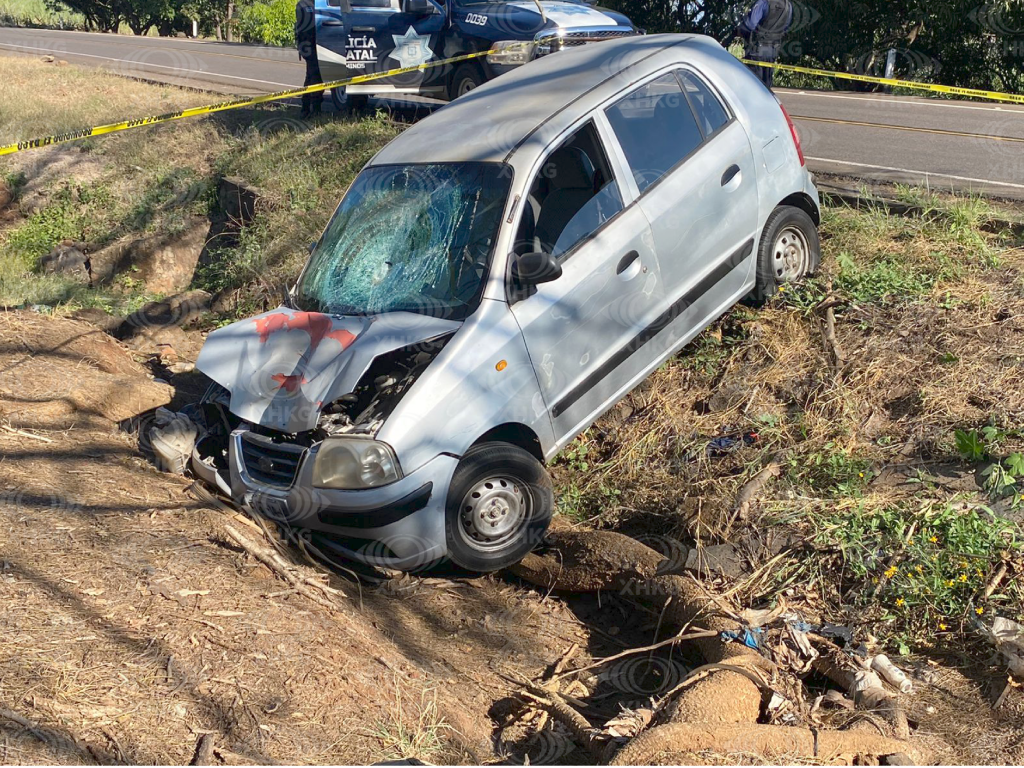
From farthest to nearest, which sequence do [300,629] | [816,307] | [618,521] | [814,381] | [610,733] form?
[816,307] → [814,381] → [618,521] → [300,629] → [610,733]

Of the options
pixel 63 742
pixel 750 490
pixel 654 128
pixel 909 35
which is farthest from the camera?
pixel 909 35

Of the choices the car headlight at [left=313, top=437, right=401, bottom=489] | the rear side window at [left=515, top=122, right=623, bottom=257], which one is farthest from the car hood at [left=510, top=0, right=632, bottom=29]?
the car headlight at [left=313, top=437, right=401, bottom=489]

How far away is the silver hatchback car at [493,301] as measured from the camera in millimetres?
4777

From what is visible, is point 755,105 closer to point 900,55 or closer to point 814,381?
point 814,381

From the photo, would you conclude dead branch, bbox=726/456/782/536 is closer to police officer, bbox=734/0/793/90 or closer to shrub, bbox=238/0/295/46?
police officer, bbox=734/0/793/90

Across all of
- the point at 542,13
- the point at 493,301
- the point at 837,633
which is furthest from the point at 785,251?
the point at 542,13

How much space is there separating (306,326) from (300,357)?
9.9 inches

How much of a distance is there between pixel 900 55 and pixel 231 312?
54.0ft

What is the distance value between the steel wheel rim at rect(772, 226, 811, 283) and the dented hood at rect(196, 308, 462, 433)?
2731mm

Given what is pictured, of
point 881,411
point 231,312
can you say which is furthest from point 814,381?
point 231,312

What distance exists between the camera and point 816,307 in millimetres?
6625

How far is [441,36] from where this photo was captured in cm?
1191

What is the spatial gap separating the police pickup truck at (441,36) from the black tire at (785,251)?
461cm

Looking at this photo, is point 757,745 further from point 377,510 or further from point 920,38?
point 920,38
